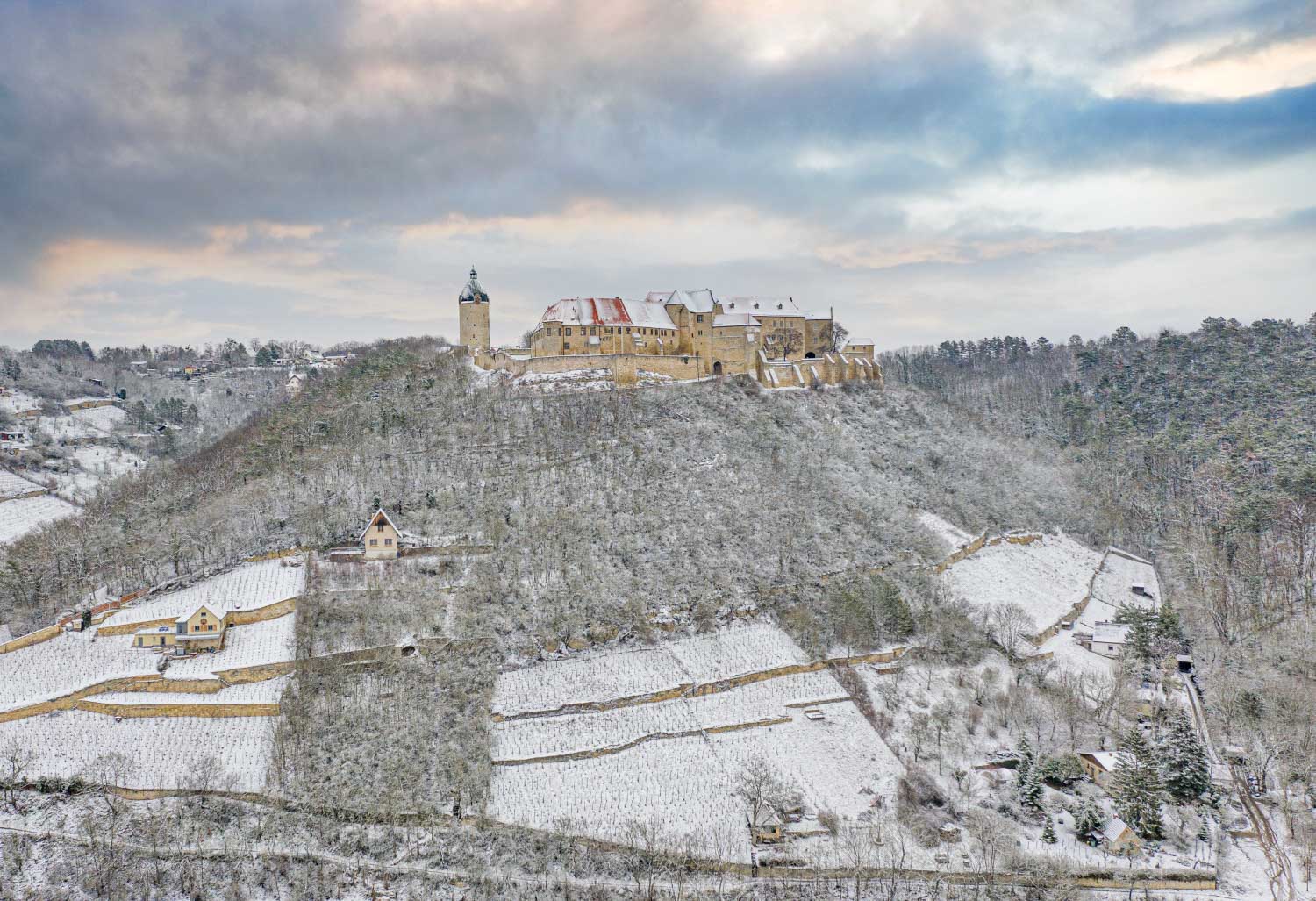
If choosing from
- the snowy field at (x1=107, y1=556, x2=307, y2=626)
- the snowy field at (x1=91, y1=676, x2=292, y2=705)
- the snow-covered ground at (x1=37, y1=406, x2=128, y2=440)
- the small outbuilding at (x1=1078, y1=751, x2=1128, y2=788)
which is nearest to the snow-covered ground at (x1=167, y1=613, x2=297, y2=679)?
the snowy field at (x1=91, y1=676, x2=292, y2=705)

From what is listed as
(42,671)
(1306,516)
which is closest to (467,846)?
(42,671)

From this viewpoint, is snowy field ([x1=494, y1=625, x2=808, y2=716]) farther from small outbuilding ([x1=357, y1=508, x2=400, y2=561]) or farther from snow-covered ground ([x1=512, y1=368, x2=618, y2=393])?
snow-covered ground ([x1=512, y1=368, x2=618, y2=393])

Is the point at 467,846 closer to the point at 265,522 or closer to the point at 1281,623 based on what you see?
the point at 265,522

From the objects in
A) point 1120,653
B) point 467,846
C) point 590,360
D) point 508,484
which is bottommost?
point 467,846

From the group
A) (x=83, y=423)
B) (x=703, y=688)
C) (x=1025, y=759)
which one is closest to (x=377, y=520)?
(x=703, y=688)

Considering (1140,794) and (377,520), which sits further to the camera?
(377,520)

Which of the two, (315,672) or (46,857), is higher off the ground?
(315,672)

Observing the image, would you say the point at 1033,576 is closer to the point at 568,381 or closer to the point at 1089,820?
the point at 1089,820
